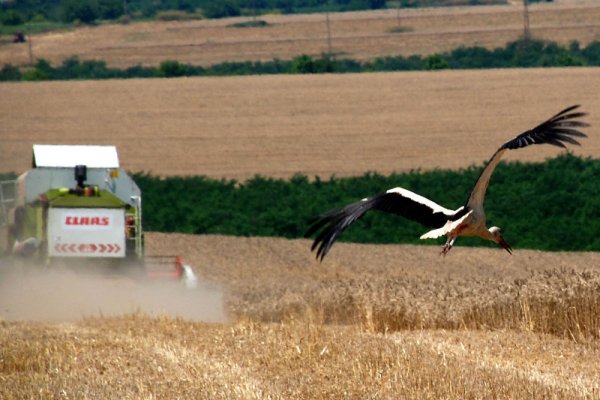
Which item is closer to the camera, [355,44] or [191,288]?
[191,288]

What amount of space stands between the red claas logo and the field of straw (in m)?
0.85

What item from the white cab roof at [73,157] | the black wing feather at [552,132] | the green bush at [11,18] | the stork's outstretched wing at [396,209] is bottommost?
the white cab roof at [73,157]

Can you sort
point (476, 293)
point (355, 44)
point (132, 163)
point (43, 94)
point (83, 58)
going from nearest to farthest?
point (476, 293) < point (132, 163) < point (43, 94) < point (83, 58) < point (355, 44)

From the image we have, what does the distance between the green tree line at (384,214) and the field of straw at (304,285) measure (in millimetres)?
2315

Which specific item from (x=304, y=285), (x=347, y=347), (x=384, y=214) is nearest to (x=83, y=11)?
(x=384, y=214)

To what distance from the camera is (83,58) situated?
77.9m

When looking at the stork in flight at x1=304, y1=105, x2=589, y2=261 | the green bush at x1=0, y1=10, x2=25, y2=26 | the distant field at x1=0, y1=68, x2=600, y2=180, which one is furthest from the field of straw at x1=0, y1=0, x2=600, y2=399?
the green bush at x1=0, y1=10, x2=25, y2=26

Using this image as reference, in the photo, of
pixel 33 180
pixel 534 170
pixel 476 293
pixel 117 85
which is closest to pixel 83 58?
pixel 117 85

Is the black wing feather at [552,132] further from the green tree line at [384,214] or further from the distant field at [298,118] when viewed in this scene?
the distant field at [298,118]

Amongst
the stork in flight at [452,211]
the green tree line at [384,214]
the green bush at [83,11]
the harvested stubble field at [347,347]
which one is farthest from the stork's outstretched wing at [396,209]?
the green bush at [83,11]

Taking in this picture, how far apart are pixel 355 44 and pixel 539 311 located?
2707 inches

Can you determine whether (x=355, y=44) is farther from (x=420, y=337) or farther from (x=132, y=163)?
(x=420, y=337)

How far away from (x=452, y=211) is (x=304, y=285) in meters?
10.6

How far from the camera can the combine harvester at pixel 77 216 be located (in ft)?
73.1
